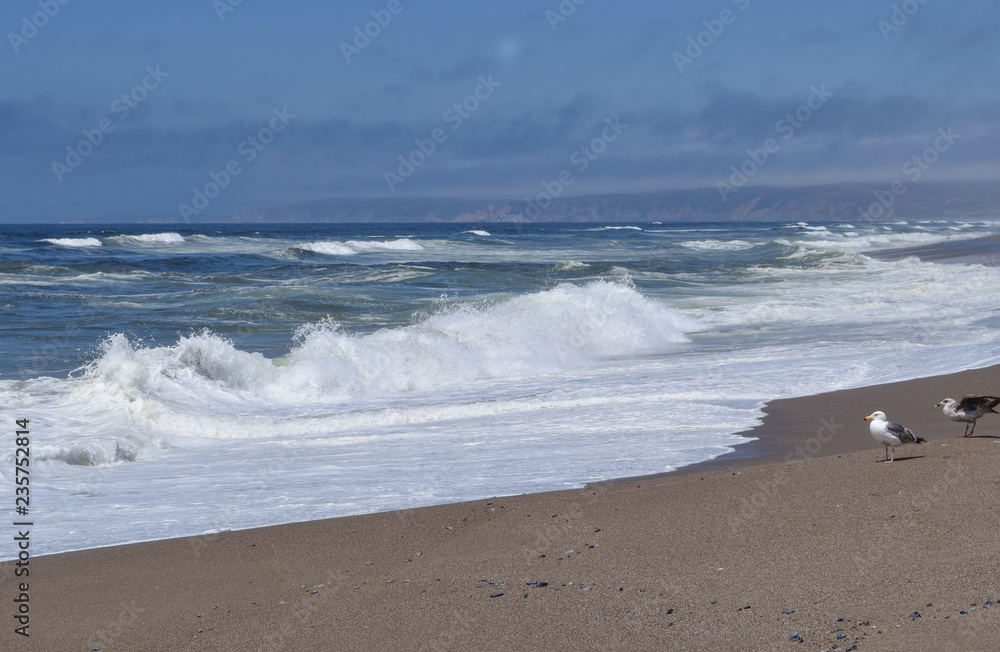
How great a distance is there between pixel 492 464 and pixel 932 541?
3.71 meters

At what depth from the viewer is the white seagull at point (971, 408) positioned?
6137 mm

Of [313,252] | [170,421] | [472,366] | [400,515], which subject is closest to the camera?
[400,515]

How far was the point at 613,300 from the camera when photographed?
17906 millimetres

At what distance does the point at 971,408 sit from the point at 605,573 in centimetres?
348

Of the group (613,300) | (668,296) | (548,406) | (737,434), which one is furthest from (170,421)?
(668,296)

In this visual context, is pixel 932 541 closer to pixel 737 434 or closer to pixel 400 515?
pixel 400 515

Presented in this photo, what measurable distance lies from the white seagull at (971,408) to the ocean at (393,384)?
5.39 ft

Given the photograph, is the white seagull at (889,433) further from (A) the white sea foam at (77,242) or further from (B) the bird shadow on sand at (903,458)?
(A) the white sea foam at (77,242)

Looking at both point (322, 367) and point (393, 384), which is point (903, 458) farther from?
point (322, 367)

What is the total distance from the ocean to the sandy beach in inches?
28.1

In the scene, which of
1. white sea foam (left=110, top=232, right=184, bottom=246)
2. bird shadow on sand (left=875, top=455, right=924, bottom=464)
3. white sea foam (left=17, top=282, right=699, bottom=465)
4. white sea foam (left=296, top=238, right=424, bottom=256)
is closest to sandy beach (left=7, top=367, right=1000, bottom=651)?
bird shadow on sand (left=875, top=455, right=924, bottom=464)

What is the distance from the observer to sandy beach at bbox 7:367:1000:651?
350 cm

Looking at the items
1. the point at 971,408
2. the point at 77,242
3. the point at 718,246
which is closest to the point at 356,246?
the point at 77,242

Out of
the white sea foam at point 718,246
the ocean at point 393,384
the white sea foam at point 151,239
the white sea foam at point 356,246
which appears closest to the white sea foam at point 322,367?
the ocean at point 393,384
